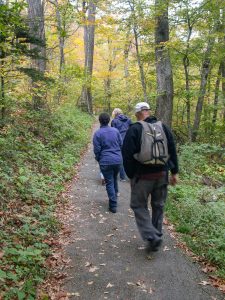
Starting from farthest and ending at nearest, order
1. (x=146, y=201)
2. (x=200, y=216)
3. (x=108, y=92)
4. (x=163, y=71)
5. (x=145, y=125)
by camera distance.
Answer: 1. (x=108, y=92)
2. (x=163, y=71)
3. (x=200, y=216)
4. (x=146, y=201)
5. (x=145, y=125)

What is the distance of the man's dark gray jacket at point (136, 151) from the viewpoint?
4760 mm

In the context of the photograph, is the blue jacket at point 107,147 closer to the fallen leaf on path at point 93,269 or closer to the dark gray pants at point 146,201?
the dark gray pants at point 146,201

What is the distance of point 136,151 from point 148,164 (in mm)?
269

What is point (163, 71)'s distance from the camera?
42.8ft

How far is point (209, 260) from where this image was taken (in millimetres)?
4914

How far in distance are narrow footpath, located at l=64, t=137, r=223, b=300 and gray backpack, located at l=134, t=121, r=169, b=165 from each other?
1.58m

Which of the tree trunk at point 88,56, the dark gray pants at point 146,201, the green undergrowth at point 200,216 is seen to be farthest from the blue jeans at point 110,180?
the tree trunk at point 88,56

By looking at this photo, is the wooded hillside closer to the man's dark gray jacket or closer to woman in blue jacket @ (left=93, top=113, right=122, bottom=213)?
woman in blue jacket @ (left=93, top=113, right=122, bottom=213)

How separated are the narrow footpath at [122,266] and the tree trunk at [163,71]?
286 inches

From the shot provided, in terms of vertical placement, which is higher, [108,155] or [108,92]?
[108,92]

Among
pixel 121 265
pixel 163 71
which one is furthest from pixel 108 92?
pixel 121 265

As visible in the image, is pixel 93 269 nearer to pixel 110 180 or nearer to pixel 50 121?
pixel 110 180

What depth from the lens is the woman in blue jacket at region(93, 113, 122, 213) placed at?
22.8ft

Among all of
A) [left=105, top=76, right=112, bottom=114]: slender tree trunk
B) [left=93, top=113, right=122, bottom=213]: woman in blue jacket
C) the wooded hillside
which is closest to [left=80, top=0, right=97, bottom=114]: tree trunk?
the wooded hillside
